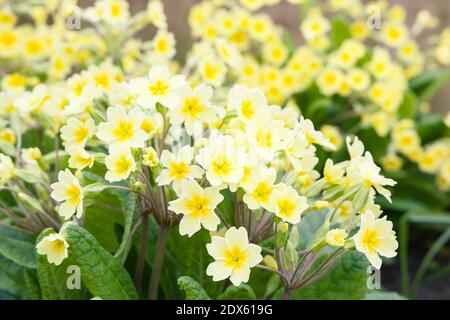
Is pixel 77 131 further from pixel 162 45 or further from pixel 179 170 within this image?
pixel 162 45

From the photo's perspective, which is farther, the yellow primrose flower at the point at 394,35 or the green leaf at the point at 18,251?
the yellow primrose flower at the point at 394,35

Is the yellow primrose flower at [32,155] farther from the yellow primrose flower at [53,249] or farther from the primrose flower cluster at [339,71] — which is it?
the primrose flower cluster at [339,71]

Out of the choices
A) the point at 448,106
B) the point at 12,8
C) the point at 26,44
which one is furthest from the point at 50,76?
the point at 448,106

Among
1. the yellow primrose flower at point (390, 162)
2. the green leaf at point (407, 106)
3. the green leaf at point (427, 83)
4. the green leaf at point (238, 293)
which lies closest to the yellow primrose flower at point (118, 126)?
the green leaf at point (238, 293)

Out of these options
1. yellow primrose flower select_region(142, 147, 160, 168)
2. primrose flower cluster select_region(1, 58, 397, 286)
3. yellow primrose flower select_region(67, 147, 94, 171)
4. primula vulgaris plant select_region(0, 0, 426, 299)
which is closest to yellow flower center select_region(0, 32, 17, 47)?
primula vulgaris plant select_region(0, 0, 426, 299)

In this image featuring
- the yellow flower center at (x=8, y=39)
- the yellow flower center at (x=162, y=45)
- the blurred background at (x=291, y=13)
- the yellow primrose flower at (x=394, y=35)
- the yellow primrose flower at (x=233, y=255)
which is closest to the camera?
the yellow primrose flower at (x=233, y=255)

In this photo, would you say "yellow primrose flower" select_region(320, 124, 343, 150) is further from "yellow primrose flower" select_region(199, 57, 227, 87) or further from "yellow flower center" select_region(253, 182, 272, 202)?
"yellow flower center" select_region(253, 182, 272, 202)
